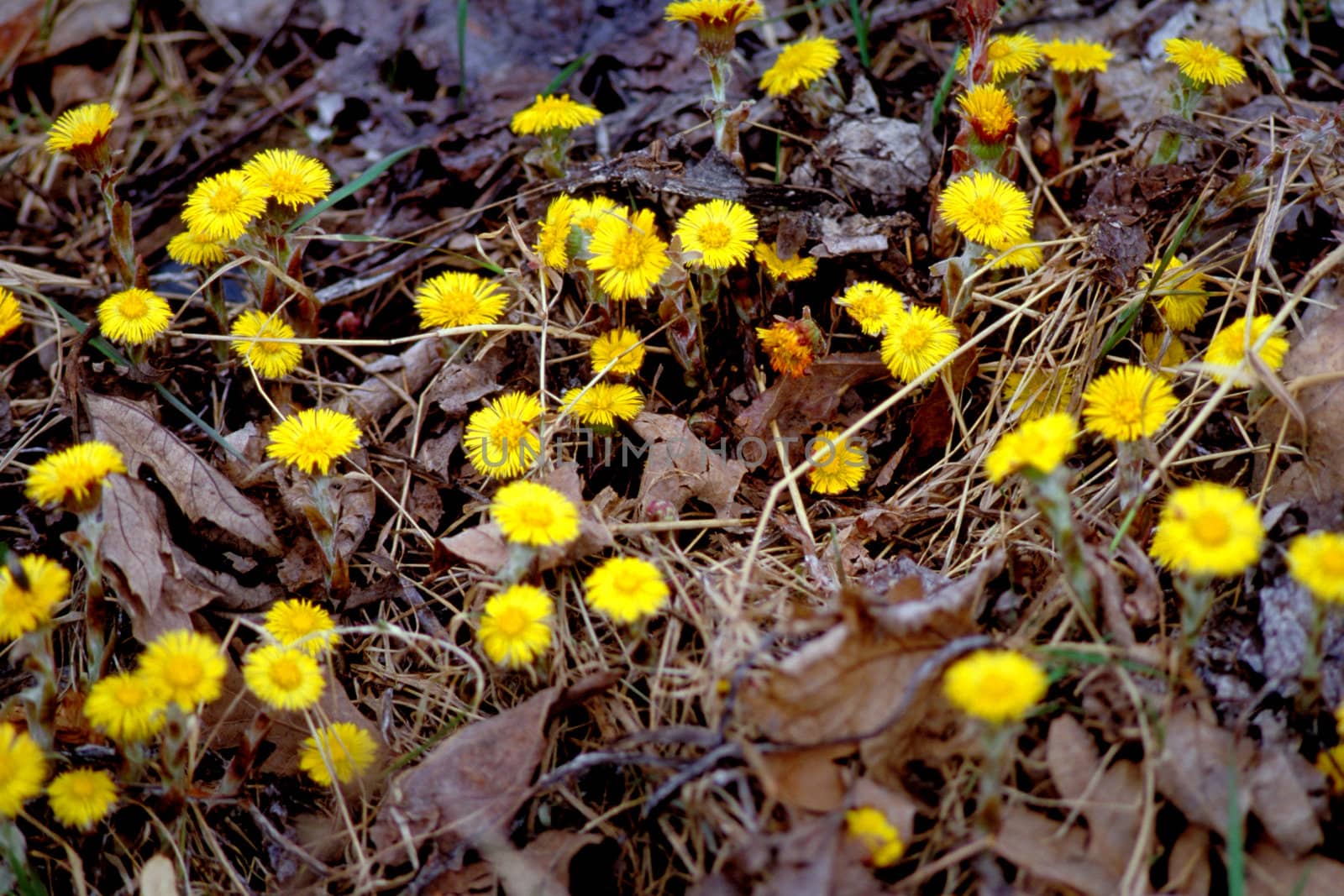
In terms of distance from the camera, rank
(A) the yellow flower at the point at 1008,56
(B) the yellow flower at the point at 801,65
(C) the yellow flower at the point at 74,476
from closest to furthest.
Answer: (C) the yellow flower at the point at 74,476 < (A) the yellow flower at the point at 1008,56 < (B) the yellow flower at the point at 801,65

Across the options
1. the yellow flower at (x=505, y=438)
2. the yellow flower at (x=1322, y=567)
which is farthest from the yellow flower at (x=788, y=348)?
the yellow flower at (x=1322, y=567)

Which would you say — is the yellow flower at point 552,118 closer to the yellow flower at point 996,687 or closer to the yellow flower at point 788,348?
the yellow flower at point 788,348

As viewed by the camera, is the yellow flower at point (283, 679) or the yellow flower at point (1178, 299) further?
the yellow flower at point (1178, 299)

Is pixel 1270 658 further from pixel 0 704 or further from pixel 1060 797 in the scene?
pixel 0 704

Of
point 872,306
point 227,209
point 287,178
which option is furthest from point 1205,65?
point 227,209

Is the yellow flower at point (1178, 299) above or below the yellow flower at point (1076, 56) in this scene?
below

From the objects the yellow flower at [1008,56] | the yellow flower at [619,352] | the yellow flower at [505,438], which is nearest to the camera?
the yellow flower at [505,438]
